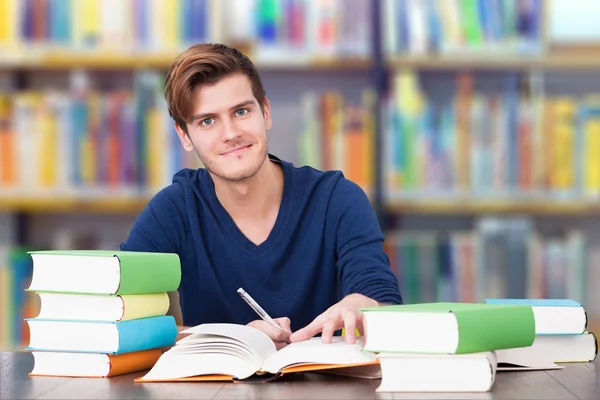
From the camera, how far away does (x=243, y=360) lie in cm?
117

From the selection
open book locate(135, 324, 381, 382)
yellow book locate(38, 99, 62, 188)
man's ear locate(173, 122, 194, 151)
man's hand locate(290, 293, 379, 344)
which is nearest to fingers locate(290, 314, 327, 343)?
man's hand locate(290, 293, 379, 344)

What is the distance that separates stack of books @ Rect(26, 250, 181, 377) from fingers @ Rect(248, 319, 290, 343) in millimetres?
205

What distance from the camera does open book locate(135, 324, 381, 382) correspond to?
114 cm

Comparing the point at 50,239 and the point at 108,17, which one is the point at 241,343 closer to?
the point at 108,17

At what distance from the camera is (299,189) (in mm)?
1837

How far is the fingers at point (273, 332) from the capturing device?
4.52 feet

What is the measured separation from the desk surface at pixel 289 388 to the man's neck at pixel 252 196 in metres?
0.62

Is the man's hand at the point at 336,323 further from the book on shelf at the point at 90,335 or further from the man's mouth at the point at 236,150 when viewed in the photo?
the man's mouth at the point at 236,150

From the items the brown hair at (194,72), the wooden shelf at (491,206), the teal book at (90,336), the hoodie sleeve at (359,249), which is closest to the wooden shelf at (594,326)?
the wooden shelf at (491,206)

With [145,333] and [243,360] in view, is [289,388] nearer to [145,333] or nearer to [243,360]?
[243,360]

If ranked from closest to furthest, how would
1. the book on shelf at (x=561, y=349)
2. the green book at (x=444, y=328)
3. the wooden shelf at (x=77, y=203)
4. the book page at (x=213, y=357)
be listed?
the green book at (x=444, y=328)
the book page at (x=213, y=357)
the book on shelf at (x=561, y=349)
the wooden shelf at (x=77, y=203)

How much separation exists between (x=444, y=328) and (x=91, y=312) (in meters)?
0.47

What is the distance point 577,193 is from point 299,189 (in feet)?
3.88

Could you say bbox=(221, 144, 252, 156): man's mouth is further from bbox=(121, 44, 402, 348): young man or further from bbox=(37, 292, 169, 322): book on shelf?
bbox=(37, 292, 169, 322): book on shelf
